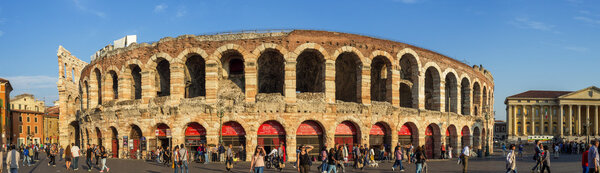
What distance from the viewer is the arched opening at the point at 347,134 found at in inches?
1233

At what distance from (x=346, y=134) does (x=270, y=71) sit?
725cm

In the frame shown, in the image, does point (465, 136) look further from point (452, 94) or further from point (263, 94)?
point (263, 94)

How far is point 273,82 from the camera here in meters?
34.9

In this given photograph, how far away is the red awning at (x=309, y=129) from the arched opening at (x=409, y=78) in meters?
8.64

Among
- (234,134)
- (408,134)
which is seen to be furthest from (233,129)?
(408,134)

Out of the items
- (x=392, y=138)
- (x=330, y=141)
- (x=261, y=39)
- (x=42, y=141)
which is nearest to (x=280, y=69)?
(x=261, y=39)

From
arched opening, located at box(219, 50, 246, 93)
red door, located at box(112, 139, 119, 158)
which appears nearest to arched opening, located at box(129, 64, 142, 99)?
red door, located at box(112, 139, 119, 158)

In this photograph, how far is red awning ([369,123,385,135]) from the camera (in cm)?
3262

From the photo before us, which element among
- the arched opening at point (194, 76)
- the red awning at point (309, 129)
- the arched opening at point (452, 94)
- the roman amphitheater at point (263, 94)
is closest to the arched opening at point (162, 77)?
the roman amphitheater at point (263, 94)

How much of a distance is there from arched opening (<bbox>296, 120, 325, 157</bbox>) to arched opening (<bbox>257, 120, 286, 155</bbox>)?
3.66 feet

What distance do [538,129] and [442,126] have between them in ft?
278

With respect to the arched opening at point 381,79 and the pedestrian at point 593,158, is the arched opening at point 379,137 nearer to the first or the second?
the arched opening at point 381,79

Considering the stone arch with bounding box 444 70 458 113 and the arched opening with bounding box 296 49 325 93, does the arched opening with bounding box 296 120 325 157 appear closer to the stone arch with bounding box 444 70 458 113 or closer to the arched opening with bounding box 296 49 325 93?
the arched opening with bounding box 296 49 325 93

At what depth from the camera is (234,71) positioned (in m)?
33.0
